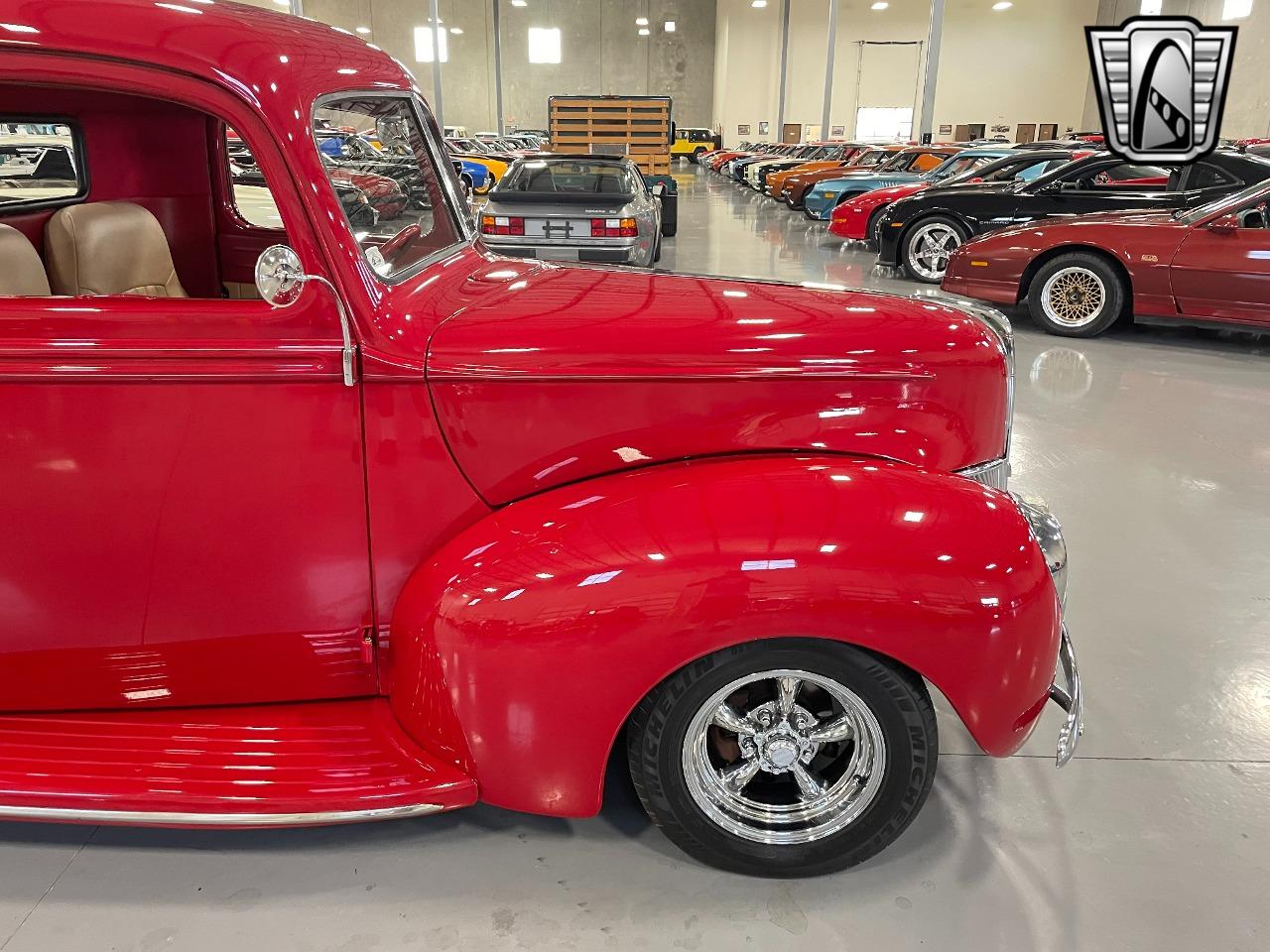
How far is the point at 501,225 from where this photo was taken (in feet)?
28.5

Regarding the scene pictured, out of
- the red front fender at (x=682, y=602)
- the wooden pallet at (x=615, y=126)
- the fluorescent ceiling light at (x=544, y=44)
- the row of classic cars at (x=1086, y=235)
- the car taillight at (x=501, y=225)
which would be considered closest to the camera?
the red front fender at (x=682, y=602)

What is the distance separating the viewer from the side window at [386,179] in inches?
77.7

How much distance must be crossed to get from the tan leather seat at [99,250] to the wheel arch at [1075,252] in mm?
6595

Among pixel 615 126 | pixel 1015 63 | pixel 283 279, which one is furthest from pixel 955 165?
pixel 1015 63

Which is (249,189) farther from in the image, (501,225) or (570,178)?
(570,178)

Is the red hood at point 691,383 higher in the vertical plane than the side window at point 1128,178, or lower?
lower

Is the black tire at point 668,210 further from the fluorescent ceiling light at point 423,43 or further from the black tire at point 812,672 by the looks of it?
the fluorescent ceiling light at point 423,43

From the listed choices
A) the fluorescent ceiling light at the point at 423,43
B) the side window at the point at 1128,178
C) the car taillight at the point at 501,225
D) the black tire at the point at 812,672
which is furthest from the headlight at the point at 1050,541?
the fluorescent ceiling light at the point at 423,43

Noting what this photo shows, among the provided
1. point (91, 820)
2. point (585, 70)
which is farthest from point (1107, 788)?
point (585, 70)

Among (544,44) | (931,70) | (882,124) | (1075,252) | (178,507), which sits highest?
(544,44)

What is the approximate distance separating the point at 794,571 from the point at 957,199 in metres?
8.70

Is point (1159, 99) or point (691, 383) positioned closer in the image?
point (691, 383)

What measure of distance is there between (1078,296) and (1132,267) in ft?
1.58

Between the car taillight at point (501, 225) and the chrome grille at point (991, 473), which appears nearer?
the chrome grille at point (991, 473)
